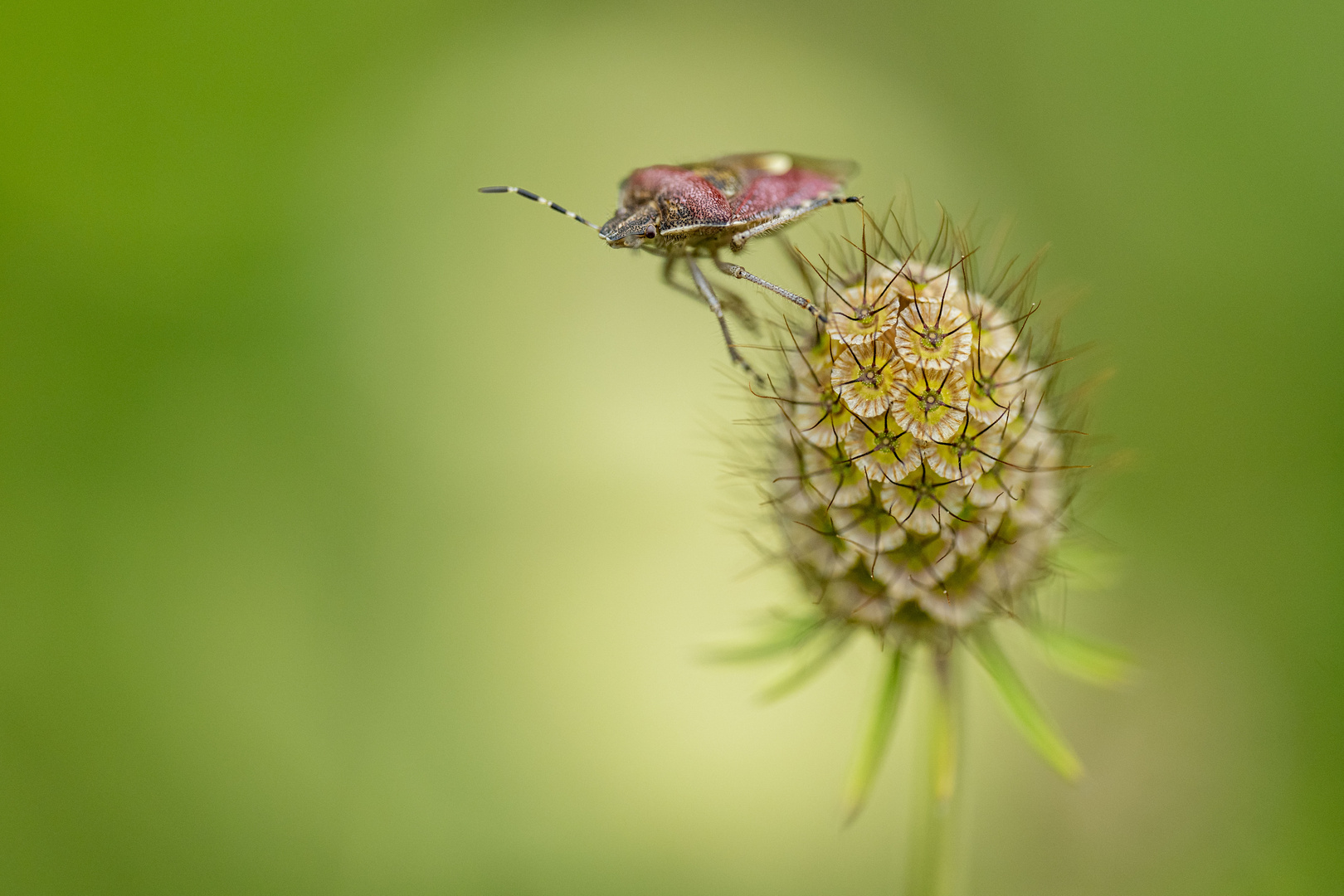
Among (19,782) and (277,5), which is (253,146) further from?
(19,782)

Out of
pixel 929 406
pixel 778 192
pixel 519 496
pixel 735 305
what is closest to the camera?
pixel 929 406

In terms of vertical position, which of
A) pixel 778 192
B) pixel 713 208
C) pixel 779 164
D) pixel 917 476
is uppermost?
pixel 779 164

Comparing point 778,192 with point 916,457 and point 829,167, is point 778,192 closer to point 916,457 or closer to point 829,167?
point 829,167

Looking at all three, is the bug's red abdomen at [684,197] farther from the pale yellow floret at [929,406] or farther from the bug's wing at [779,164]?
the pale yellow floret at [929,406]

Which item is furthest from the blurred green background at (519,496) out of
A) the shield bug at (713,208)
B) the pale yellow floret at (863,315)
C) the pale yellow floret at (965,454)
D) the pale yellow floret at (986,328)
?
the pale yellow floret at (863,315)

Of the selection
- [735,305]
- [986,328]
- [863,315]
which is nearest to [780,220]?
[735,305]

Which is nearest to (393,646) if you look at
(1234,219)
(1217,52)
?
(1234,219)

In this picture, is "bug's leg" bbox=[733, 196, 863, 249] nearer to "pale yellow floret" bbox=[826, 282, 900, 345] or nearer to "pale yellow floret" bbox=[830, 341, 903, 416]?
"pale yellow floret" bbox=[826, 282, 900, 345]
